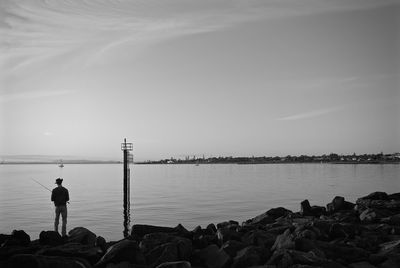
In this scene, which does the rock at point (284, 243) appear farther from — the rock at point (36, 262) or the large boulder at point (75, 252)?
the rock at point (36, 262)

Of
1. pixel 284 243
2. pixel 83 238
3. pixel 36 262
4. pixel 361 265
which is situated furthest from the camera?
pixel 83 238

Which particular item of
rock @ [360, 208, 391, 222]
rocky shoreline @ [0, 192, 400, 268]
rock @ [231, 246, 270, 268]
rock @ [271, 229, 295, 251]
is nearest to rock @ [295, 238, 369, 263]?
rocky shoreline @ [0, 192, 400, 268]

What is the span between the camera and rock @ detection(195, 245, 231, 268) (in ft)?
33.2

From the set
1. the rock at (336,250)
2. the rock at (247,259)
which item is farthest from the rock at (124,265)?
the rock at (336,250)

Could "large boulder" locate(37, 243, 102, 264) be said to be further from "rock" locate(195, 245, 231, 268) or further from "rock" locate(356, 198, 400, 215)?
"rock" locate(356, 198, 400, 215)

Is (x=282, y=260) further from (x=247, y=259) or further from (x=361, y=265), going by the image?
(x=361, y=265)

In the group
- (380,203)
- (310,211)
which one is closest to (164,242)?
(310,211)

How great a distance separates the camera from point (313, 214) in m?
20.0

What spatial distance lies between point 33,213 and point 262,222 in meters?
21.8

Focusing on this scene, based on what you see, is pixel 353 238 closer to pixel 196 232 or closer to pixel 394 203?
pixel 196 232

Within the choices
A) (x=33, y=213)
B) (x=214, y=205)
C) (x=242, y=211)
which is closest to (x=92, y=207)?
(x=33, y=213)

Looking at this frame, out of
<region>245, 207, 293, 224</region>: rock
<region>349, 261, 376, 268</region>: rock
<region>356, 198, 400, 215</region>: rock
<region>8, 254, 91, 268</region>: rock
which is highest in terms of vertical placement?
<region>8, 254, 91, 268</region>: rock

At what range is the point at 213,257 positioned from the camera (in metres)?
10.4

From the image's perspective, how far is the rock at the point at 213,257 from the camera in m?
10.1
